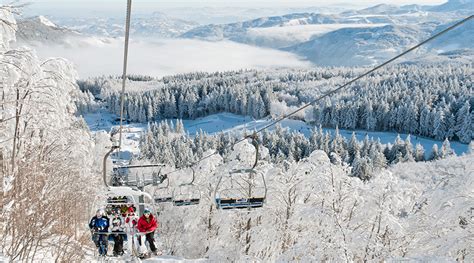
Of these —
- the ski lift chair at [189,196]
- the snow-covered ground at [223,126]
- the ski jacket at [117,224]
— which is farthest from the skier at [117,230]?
the snow-covered ground at [223,126]

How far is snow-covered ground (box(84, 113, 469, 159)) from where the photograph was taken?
361 feet

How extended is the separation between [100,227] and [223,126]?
122 meters

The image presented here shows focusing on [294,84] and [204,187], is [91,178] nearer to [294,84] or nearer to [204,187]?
[204,187]

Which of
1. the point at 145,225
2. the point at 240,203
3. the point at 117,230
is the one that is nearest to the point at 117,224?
the point at 117,230

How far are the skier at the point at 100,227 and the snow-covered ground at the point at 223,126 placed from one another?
9884cm

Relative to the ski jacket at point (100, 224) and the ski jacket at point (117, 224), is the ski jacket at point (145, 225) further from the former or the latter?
the ski jacket at point (100, 224)

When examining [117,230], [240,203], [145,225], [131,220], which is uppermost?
[240,203]

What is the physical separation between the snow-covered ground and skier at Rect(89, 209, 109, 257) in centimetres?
9884

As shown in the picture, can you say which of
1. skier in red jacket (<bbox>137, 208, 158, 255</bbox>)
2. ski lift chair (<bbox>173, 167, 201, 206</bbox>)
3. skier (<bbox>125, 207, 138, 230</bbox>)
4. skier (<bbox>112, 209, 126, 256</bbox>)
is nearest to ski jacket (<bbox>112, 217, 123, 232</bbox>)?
skier (<bbox>112, 209, 126, 256</bbox>)

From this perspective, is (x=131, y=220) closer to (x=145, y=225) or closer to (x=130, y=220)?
(x=130, y=220)

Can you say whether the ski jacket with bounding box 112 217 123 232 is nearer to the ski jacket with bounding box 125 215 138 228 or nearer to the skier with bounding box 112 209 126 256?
the skier with bounding box 112 209 126 256

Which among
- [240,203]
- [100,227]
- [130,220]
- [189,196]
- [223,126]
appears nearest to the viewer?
[100,227]

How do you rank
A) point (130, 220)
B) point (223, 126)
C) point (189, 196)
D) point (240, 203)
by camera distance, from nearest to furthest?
point (240, 203) → point (130, 220) → point (189, 196) → point (223, 126)

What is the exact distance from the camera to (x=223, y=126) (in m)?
133
